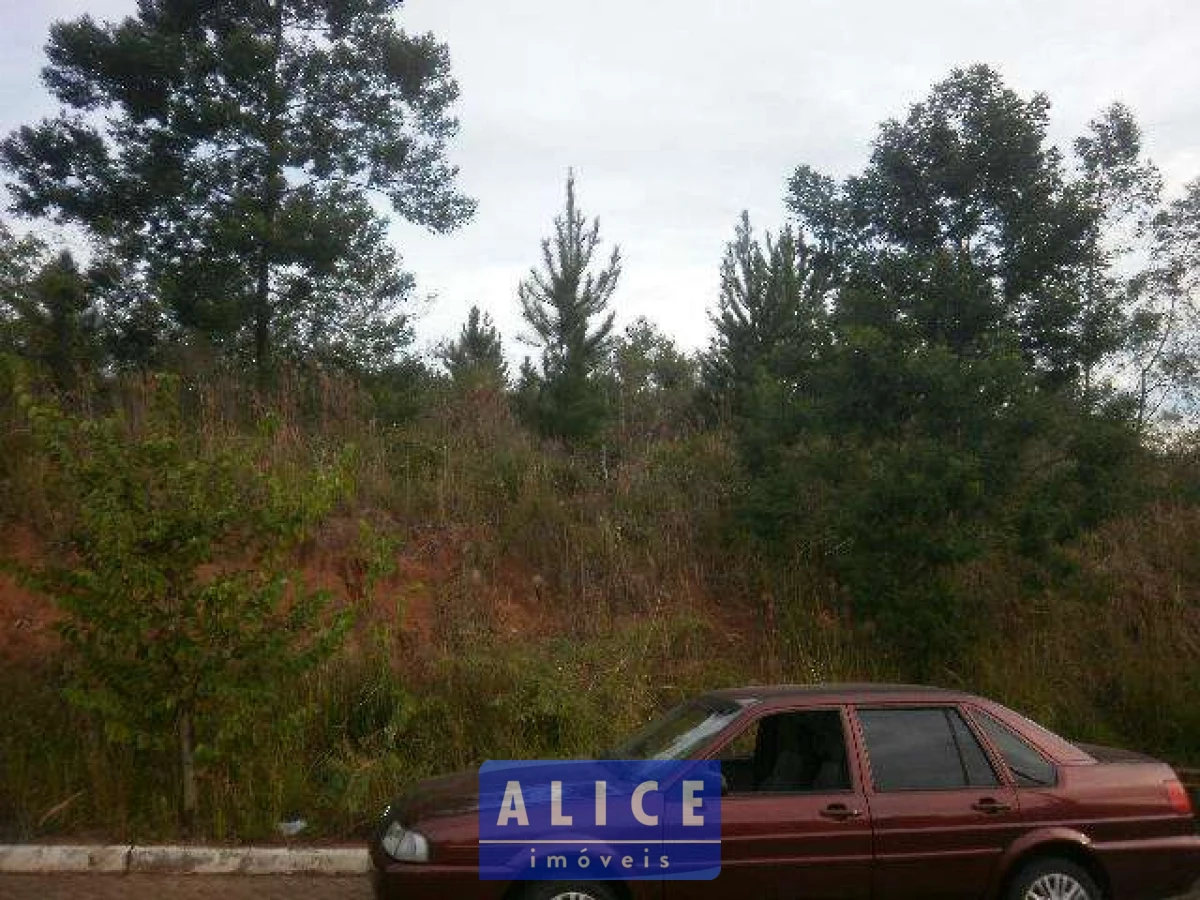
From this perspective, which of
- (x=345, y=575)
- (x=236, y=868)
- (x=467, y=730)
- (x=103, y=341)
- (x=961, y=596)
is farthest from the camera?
(x=103, y=341)

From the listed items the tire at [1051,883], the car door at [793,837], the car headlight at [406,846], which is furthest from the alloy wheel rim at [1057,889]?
the car headlight at [406,846]

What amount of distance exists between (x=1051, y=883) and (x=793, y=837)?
1.44m

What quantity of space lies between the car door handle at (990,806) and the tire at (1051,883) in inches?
13.4

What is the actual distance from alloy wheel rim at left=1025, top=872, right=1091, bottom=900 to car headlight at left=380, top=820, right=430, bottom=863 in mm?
3101

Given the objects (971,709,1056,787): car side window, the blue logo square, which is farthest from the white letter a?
(971,709,1056,787): car side window

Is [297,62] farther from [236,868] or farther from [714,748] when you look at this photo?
[714,748]

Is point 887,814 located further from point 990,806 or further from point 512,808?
point 512,808

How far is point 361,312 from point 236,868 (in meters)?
11.9

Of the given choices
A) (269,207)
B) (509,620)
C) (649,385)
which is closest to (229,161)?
(269,207)

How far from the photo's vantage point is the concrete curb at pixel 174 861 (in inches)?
288

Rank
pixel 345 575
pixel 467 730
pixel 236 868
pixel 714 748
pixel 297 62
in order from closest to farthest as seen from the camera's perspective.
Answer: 1. pixel 714 748
2. pixel 236 868
3. pixel 467 730
4. pixel 345 575
5. pixel 297 62

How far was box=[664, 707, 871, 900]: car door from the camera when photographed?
5469 mm

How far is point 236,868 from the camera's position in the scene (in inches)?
293

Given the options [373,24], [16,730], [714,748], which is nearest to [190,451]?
[16,730]
